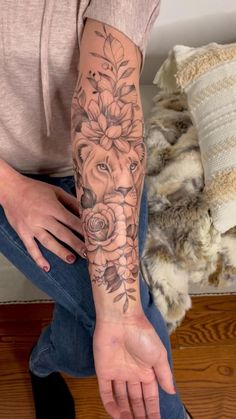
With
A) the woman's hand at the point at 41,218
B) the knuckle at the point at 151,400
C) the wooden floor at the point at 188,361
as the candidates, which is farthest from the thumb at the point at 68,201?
the wooden floor at the point at 188,361

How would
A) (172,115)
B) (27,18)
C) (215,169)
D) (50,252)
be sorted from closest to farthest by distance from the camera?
(27,18)
(50,252)
(215,169)
(172,115)

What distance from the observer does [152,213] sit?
44.3 inches

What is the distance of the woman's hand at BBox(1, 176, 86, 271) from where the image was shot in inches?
34.1

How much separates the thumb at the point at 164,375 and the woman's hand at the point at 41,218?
0.69 feet

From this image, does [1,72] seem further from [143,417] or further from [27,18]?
[143,417]

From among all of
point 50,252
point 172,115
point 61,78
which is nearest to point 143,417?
point 50,252

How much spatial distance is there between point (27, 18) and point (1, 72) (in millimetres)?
92

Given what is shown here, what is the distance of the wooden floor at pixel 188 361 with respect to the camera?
1.28m

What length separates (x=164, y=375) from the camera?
2.57ft

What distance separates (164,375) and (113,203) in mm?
266

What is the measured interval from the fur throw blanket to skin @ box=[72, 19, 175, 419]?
0.31m

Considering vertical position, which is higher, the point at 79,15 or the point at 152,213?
the point at 79,15

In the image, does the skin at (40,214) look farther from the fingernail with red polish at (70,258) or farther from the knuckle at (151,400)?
the knuckle at (151,400)

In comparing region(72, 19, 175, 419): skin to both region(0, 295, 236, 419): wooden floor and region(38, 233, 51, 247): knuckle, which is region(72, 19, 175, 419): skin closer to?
region(38, 233, 51, 247): knuckle
